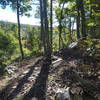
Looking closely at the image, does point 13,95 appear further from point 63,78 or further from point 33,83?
point 63,78

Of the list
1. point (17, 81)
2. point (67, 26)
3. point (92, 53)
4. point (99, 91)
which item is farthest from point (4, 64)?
point (67, 26)

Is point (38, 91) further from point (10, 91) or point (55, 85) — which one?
point (10, 91)

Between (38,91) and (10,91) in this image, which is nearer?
(38,91)

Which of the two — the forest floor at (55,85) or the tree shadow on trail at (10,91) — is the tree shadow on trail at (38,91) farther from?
the tree shadow on trail at (10,91)

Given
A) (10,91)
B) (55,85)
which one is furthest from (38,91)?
(10,91)

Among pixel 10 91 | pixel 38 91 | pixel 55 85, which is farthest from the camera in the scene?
pixel 10 91

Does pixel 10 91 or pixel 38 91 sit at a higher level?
pixel 38 91

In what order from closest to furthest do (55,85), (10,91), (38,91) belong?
(38,91), (55,85), (10,91)

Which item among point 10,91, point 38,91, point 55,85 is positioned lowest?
A: point 10,91

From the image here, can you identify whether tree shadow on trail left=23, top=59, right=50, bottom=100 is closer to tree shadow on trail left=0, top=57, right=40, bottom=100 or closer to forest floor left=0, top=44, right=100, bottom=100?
forest floor left=0, top=44, right=100, bottom=100

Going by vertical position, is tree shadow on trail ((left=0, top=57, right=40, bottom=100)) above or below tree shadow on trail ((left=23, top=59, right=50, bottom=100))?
below

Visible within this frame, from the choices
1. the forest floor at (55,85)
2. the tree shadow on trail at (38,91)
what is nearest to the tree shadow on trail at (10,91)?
the forest floor at (55,85)

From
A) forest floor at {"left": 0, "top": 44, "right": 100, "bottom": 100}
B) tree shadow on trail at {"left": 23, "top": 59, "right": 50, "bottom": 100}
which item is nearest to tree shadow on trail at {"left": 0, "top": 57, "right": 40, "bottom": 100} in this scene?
forest floor at {"left": 0, "top": 44, "right": 100, "bottom": 100}

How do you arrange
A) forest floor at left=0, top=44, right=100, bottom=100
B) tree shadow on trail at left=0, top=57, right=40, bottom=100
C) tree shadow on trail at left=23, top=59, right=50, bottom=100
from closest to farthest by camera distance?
forest floor at left=0, top=44, right=100, bottom=100, tree shadow on trail at left=23, top=59, right=50, bottom=100, tree shadow on trail at left=0, top=57, right=40, bottom=100
